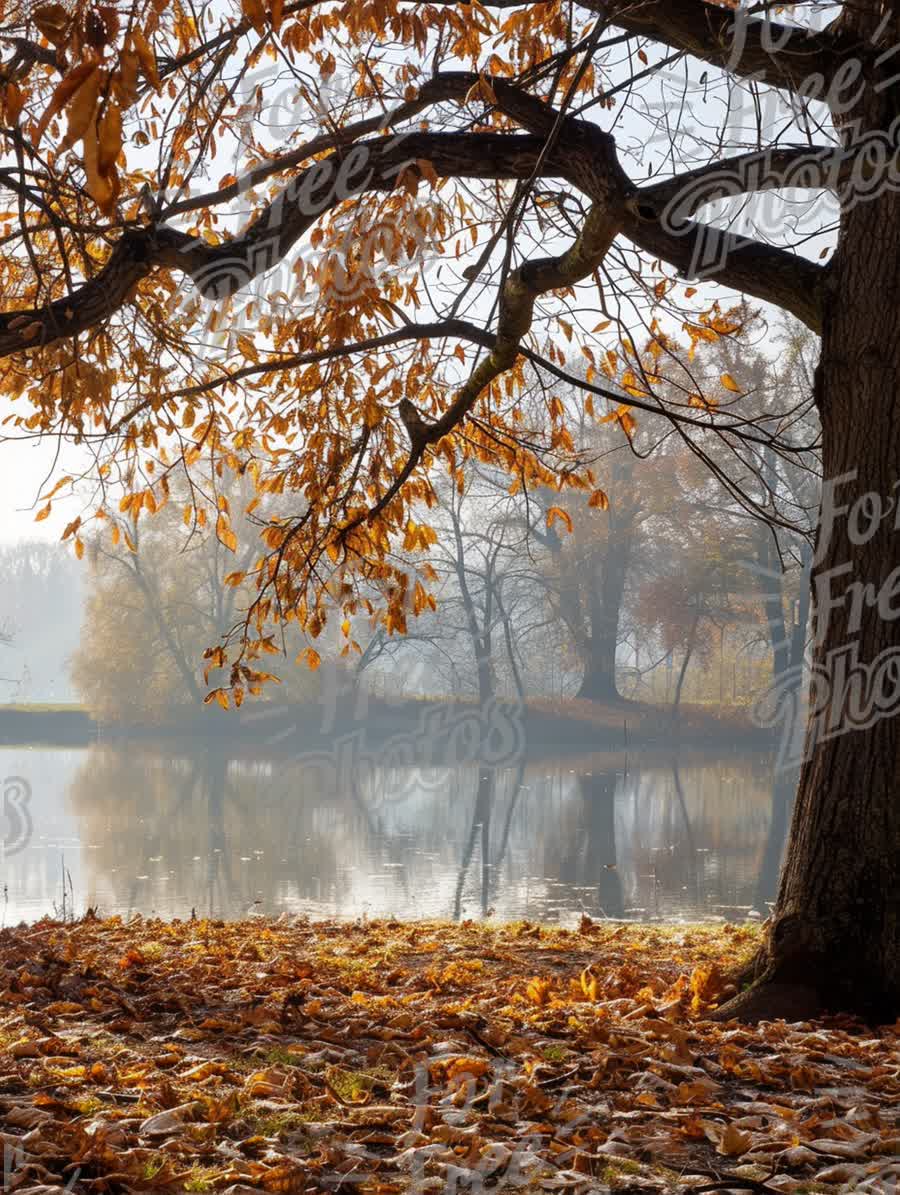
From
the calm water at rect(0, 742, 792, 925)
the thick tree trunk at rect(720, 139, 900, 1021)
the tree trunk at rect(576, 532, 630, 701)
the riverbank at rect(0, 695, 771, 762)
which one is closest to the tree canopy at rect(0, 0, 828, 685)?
the thick tree trunk at rect(720, 139, 900, 1021)

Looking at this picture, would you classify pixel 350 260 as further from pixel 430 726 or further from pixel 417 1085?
pixel 430 726

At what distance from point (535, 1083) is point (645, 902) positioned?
8.79 m

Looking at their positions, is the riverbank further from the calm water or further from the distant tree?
the calm water

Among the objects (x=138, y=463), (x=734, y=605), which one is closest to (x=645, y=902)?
(x=138, y=463)

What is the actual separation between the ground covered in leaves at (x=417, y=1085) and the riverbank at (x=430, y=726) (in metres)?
27.4

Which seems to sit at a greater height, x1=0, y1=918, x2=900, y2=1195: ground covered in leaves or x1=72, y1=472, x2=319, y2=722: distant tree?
x1=72, y1=472, x2=319, y2=722: distant tree

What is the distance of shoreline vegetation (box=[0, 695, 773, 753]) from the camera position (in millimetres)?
34438

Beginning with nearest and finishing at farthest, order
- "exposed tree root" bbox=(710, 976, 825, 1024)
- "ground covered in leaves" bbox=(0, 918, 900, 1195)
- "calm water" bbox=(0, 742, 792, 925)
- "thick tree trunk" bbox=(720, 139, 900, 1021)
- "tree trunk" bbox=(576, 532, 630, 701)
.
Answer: "ground covered in leaves" bbox=(0, 918, 900, 1195) → "exposed tree root" bbox=(710, 976, 825, 1024) → "thick tree trunk" bbox=(720, 139, 900, 1021) → "calm water" bbox=(0, 742, 792, 925) → "tree trunk" bbox=(576, 532, 630, 701)

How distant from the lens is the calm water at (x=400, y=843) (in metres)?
11.9

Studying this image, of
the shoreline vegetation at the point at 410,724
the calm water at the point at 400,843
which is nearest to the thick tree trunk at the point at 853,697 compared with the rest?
the calm water at the point at 400,843

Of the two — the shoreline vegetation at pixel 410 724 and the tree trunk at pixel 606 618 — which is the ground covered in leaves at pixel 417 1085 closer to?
the shoreline vegetation at pixel 410 724

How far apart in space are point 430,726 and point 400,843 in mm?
20354

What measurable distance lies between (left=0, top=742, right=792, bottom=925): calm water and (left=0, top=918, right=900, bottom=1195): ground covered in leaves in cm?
511

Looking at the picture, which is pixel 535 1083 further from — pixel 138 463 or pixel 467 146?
pixel 138 463
